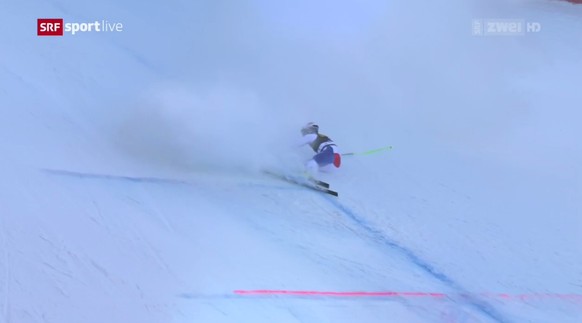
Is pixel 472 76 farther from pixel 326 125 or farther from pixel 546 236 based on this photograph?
pixel 546 236

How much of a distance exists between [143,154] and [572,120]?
3.56 ft

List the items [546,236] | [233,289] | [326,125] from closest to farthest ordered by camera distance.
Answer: [233,289] < [546,236] < [326,125]

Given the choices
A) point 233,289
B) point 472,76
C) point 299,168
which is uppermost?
point 472,76

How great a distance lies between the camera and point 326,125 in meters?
1.91

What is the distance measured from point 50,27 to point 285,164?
64cm

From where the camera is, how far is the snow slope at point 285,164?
1.42 metres

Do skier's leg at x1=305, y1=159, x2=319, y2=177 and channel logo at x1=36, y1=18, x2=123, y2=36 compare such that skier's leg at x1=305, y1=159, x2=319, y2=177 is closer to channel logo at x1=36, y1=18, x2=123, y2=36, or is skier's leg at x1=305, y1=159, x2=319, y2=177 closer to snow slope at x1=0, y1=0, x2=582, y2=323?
snow slope at x1=0, y1=0, x2=582, y2=323

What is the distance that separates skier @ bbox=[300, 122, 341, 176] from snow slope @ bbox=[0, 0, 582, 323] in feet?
0.10

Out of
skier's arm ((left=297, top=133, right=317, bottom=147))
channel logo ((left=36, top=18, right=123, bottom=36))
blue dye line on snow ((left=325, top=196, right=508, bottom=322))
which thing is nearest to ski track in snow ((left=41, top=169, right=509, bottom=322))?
blue dye line on snow ((left=325, top=196, right=508, bottom=322))

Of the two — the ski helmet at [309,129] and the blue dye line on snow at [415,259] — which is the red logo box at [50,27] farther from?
the blue dye line on snow at [415,259]

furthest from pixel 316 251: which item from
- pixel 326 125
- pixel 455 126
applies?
pixel 455 126

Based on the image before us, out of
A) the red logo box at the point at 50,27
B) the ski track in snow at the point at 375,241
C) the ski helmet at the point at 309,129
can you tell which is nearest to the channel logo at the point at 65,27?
the red logo box at the point at 50,27

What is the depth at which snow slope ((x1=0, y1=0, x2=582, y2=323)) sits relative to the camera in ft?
4.66

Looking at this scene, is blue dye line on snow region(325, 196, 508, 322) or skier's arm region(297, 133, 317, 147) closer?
blue dye line on snow region(325, 196, 508, 322)
